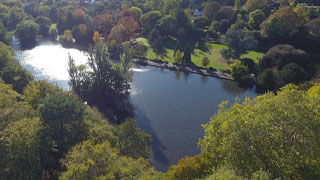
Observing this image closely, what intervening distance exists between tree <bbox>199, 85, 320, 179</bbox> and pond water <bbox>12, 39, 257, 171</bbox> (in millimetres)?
15309

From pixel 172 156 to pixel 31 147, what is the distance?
18.2 meters

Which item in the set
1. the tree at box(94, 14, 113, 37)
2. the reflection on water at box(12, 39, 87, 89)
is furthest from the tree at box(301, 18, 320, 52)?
the tree at box(94, 14, 113, 37)

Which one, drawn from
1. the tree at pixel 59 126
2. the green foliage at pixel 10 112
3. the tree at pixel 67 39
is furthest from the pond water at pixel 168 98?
the green foliage at pixel 10 112

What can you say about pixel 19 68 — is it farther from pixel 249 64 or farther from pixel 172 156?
pixel 249 64

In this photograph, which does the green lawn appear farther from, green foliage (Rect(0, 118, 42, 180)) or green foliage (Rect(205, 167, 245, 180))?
green foliage (Rect(0, 118, 42, 180))

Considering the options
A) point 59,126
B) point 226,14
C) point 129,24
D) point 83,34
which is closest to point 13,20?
point 83,34

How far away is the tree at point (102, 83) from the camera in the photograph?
153 ft

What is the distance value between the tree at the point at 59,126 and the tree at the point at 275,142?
14780mm

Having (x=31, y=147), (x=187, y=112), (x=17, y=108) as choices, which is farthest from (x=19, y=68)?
(x=187, y=112)

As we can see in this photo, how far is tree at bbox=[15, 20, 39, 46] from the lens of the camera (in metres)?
81.3

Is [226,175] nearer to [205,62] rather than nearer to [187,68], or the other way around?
[187,68]

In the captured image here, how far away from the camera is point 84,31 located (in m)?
79.9

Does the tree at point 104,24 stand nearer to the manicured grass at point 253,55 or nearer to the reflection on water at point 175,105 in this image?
the reflection on water at point 175,105

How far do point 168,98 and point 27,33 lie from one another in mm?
56520
